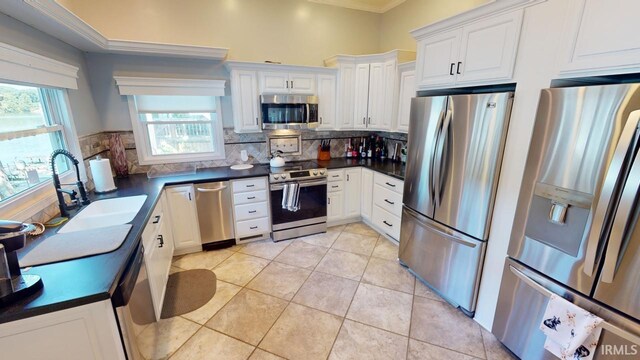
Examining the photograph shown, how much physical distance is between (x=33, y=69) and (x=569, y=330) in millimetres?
3729

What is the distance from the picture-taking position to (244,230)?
10.9 feet

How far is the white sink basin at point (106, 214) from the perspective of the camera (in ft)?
6.17

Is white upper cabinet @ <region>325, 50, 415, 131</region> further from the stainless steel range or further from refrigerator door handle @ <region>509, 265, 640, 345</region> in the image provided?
refrigerator door handle @ <region>509, 265, 640, 345</region>

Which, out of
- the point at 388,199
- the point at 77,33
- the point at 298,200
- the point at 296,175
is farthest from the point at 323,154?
the point at 77,33

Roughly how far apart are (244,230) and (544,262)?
292 cm

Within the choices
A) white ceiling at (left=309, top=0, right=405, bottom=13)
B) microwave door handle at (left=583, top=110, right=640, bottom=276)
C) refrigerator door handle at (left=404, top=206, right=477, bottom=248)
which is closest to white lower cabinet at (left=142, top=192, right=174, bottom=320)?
refrigerator door handle at (left=404, top=206, right=477, bottom=248)

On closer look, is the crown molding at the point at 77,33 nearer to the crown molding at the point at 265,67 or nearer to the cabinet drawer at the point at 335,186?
the crown molding at the point at 265,67

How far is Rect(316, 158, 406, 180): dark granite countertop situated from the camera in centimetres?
327

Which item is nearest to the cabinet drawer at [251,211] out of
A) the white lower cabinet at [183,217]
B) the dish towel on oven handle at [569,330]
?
the white lower cabinet at [183,217]

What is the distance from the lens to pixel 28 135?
6.15 feet

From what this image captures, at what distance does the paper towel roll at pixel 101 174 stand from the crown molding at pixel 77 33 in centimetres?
106

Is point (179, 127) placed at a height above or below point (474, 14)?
below

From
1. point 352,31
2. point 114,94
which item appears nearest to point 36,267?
point 114,94

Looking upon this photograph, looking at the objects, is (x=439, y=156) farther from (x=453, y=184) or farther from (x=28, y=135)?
(x=28, y=135)
